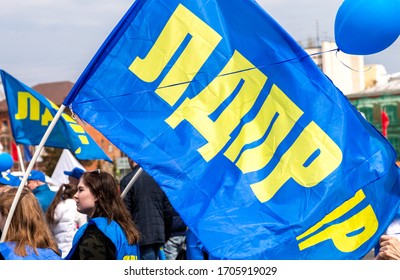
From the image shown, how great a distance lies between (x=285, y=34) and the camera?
4520 mm

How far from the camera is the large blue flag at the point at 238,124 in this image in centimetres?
447

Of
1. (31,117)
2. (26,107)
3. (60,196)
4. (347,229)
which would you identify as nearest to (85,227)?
(347,229)

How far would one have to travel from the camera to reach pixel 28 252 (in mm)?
4262

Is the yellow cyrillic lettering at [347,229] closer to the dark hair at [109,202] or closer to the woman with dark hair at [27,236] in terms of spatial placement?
the dark hair at [109,202]

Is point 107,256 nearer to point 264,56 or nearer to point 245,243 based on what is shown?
point 245,243

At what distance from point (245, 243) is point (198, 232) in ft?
0.76

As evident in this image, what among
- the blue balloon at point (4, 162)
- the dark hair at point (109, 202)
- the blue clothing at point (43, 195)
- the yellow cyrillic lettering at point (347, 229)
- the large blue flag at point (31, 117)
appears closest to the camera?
the yellow cyrillic lettering at point (347, 229)

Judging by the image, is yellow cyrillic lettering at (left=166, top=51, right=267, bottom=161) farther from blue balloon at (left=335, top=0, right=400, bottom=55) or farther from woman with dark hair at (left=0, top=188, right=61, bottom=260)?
woman with dark hair at (left=0, top=188, right=61, bottom=260)

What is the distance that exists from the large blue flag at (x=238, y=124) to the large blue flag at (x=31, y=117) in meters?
4.85

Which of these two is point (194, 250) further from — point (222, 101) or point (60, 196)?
point (222, 101)

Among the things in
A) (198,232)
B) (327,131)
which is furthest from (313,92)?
(198,232)

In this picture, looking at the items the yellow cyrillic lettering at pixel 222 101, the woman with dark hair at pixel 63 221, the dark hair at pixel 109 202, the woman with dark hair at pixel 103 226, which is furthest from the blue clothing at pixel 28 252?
the woman with dark hair at pixel 63 221

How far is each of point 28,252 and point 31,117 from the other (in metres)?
5.90

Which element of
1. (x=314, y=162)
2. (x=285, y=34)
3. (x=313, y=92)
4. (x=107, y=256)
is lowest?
(x=107, y=256)
